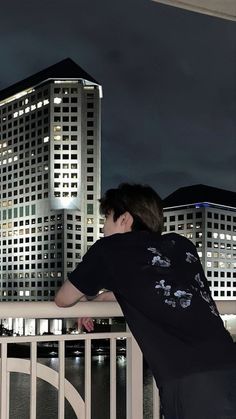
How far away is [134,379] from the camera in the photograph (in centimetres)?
193

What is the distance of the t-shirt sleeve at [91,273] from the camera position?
4.80 feet

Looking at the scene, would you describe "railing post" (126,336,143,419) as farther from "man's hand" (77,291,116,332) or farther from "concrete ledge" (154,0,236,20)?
"concrete ledge" (154,0,236,20)

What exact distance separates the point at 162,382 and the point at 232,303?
746 mm

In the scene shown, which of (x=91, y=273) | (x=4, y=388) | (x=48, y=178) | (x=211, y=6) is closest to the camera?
(x=91, y=273)

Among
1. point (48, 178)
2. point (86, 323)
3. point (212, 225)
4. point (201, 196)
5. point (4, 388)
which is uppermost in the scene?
point (48, 178)

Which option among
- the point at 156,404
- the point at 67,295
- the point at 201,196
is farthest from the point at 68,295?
the point at 201,196

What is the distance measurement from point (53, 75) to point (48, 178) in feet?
40.6

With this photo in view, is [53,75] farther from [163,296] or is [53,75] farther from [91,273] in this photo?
[163,296]

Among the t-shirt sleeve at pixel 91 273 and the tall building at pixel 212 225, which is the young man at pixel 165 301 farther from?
the tall building at pixel 212 225

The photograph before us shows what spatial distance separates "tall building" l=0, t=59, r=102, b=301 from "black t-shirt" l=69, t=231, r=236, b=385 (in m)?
62.3

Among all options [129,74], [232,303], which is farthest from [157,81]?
[232,303]

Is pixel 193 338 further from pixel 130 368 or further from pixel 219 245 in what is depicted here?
pixel 219 245

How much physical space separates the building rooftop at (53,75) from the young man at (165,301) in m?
68.5

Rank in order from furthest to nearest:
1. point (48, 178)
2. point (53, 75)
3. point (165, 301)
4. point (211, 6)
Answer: point (53, 75), point (48, 178), point (211, 6), point (165, 301)
